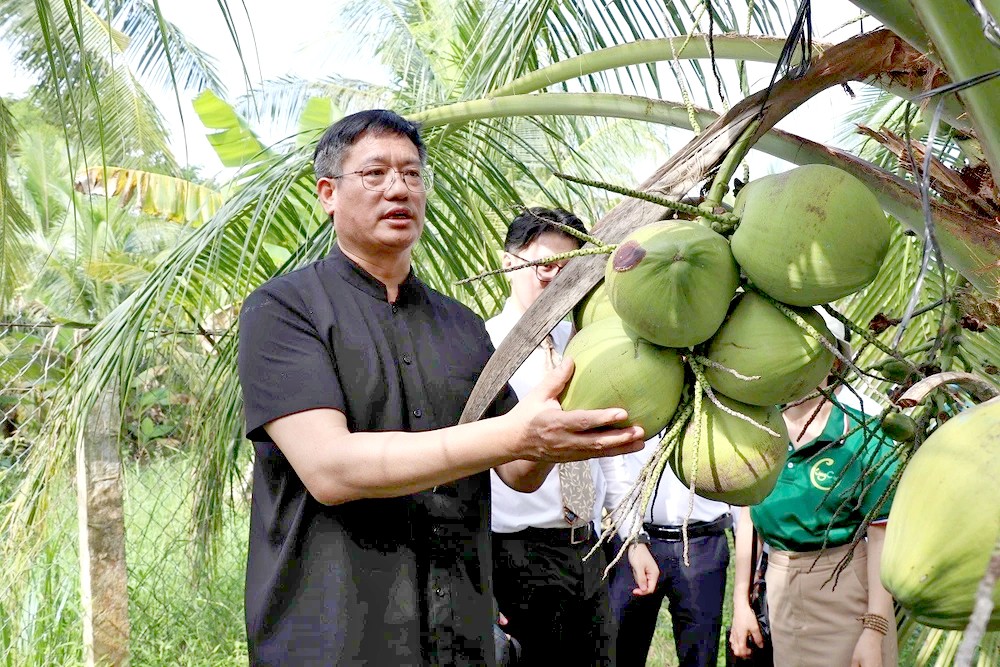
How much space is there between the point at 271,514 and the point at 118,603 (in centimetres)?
174

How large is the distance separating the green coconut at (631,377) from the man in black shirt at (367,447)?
234 mm

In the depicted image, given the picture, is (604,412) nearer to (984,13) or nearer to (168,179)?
(984,13)

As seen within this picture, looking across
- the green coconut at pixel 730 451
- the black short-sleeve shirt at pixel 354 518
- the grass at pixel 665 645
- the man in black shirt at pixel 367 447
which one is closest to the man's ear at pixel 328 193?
the man in black shirt at pixel 367 447

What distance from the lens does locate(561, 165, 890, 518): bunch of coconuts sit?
3.21 ft

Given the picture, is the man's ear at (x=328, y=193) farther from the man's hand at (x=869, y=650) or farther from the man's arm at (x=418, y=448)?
the man's hand at (x=869, y=650)

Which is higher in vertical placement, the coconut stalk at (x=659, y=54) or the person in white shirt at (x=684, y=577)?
the coconut stalk at (x=659, y=54)

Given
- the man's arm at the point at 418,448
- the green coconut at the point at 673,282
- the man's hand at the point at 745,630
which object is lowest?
the man's hand at the point at 745,630

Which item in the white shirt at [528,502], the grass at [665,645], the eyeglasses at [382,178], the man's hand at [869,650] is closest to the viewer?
the eyeglasses at [382,178]

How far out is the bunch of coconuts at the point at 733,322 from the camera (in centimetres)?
98

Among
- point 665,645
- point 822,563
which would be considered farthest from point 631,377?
point 665,645

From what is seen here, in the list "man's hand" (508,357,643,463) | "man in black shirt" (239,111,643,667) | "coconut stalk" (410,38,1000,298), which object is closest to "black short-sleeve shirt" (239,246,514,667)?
"man in black shirt" (239,111,643,667)

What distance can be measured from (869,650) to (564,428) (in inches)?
58.5

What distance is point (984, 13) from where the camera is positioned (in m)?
0.67

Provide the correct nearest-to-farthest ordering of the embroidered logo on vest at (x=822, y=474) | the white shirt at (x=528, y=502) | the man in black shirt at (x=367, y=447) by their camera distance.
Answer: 1. the man in black shirt at (x=367, y=447)
2. the embroidered logo on vest at (x=822, y=474)
3. the white shirt at (x=528, y=502)
